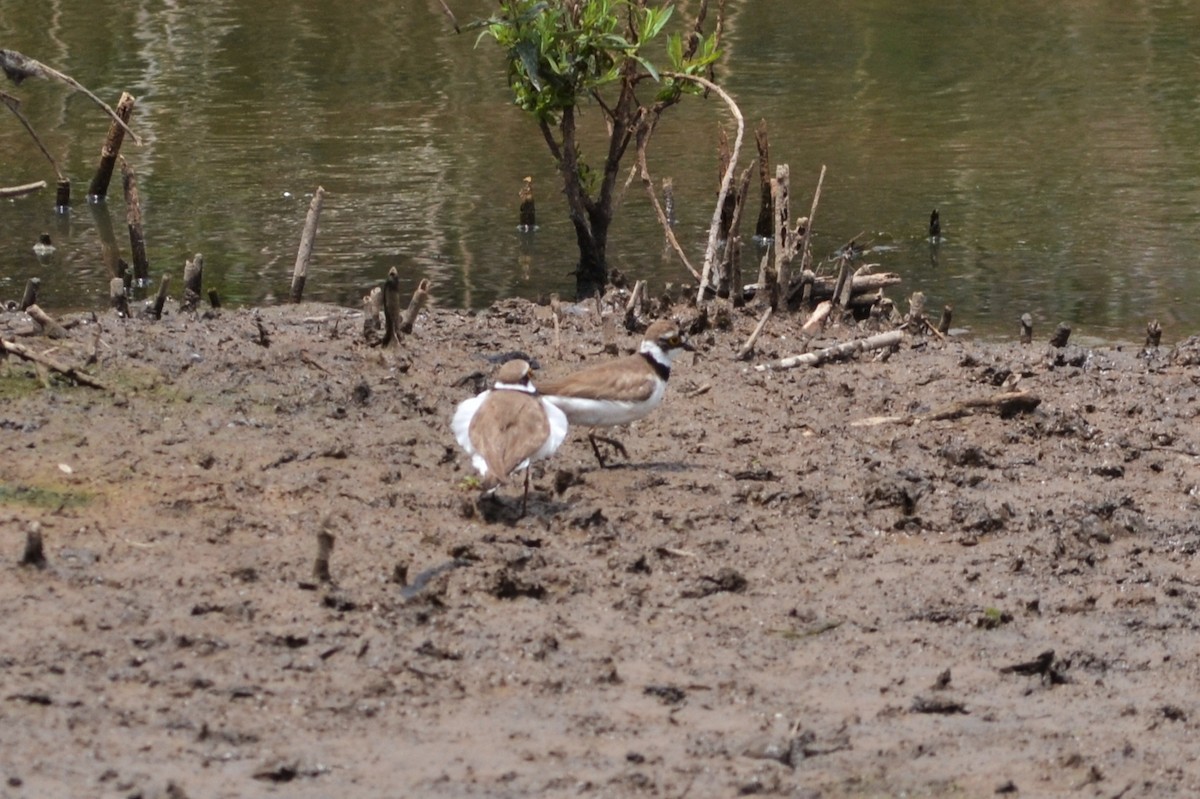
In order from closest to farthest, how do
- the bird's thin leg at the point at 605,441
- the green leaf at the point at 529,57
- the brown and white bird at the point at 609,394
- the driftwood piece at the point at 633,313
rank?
the brown and white bird at the point at 609,394, the bird's thin leg at the point at 605,441, the driftwood piece at the point at 633,313, the green leaf at the point at 529,57

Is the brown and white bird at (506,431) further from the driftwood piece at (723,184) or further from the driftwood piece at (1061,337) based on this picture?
the driftwood piece at (1061,337)

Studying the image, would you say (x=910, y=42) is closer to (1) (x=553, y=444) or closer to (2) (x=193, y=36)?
(2) (x=193, y=36)

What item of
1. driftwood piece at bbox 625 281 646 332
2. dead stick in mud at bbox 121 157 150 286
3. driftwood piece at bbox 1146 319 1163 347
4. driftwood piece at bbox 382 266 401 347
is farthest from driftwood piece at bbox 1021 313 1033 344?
dead stick in mud at bbox 121 157 150 286

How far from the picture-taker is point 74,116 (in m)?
18.4

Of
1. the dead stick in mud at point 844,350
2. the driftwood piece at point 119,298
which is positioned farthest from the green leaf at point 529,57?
the driftwood piece at point 119,298

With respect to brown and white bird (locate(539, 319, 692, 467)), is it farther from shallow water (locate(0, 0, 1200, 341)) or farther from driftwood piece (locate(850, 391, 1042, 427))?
shallow water (locate(0, 0, 1200, 341))

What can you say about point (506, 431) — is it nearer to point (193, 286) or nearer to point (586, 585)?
point (586, 585)

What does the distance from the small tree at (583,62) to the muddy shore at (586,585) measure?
7.07ft

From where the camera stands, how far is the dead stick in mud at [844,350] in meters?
9.20

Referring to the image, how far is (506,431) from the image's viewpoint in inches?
271

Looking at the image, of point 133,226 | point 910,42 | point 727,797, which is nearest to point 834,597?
point 727,797

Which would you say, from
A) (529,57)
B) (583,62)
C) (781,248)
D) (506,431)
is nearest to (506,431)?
(506,431)

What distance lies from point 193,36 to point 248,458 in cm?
1626

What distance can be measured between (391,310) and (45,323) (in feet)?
5.35
